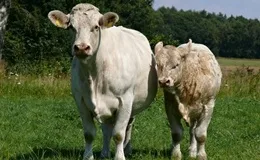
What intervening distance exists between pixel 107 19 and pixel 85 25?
34cm

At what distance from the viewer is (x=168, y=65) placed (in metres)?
6.84

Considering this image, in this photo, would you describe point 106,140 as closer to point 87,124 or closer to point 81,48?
point 87,124

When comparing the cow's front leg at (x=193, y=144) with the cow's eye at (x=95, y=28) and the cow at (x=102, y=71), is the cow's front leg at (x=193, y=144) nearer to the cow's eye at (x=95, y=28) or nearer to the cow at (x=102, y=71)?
the cow at (x=102, y=71)

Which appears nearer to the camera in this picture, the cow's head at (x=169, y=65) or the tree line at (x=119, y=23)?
the cow's head at (x=169, y=65)

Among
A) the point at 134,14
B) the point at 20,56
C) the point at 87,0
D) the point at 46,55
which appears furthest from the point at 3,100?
the point at 134,14

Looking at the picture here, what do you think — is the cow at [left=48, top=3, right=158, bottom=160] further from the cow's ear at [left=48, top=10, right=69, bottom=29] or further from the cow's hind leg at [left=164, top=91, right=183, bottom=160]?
the cow's hind leg at [left=164, top=91, right=183, bottom=160]

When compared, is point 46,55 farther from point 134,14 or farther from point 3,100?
point 134,14

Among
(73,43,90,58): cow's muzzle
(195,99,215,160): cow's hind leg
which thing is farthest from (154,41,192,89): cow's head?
(73,43,90,58): cow's muzzle

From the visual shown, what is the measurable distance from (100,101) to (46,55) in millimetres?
26948

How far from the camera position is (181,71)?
700cm

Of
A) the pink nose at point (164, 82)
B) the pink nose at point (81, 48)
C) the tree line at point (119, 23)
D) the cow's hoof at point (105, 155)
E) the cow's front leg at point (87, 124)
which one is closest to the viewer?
the pink nose at point (81, 48)

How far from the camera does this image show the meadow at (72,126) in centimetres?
788

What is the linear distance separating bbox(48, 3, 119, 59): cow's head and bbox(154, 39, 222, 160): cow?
33.4 inches

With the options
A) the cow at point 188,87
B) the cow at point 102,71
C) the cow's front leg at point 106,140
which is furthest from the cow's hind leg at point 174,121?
the cow's front leg at point 106,140
